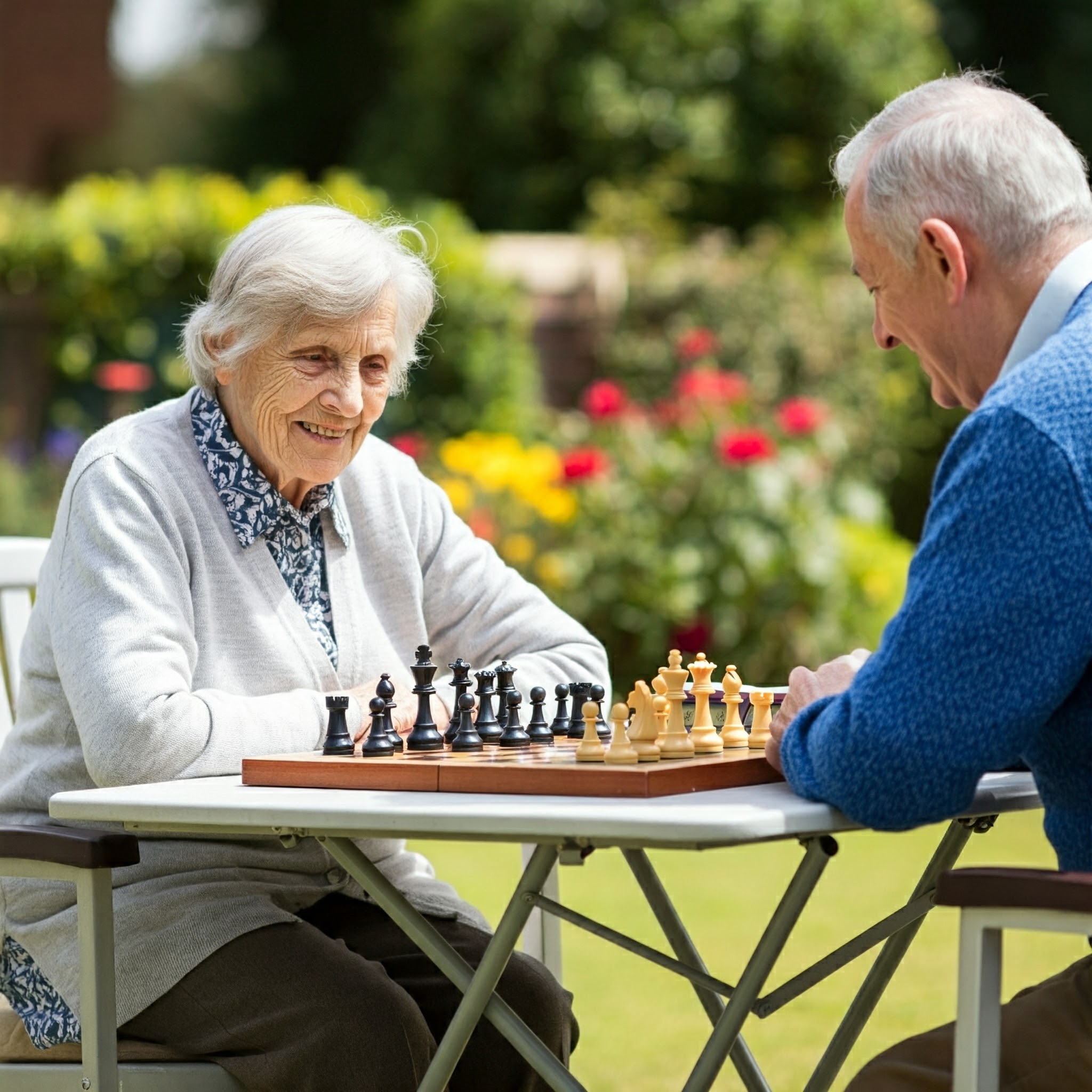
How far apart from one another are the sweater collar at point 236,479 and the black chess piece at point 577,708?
0.65 meters

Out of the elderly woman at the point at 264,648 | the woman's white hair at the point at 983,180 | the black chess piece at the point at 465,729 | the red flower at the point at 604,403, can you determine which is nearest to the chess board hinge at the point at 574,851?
the black chess piece at the point at 465,729

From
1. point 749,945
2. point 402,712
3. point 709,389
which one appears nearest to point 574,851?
point 402,712

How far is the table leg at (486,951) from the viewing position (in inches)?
91.5

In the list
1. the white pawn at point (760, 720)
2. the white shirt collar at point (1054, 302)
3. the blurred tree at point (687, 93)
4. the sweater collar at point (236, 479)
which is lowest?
the white pawn at point (760, 720)

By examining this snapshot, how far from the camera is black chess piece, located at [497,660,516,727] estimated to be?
2.70m

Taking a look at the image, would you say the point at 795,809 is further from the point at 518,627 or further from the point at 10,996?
the point at 10,996

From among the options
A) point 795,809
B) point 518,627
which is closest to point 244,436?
point 518,627

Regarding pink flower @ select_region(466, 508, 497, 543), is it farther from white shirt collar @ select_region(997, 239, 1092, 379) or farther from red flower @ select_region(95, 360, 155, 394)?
white shirt collar @ select_region(997, 239, 1092, 379)

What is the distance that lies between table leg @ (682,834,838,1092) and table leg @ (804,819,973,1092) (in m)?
0.35

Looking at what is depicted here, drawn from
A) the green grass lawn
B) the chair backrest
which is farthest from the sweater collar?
the green grass lawn

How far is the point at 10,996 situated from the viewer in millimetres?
2893

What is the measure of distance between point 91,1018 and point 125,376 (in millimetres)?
7413

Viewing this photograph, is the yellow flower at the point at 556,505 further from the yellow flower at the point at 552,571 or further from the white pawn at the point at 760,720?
the white pawn at the point at 760,720

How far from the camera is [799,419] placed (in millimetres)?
8172
